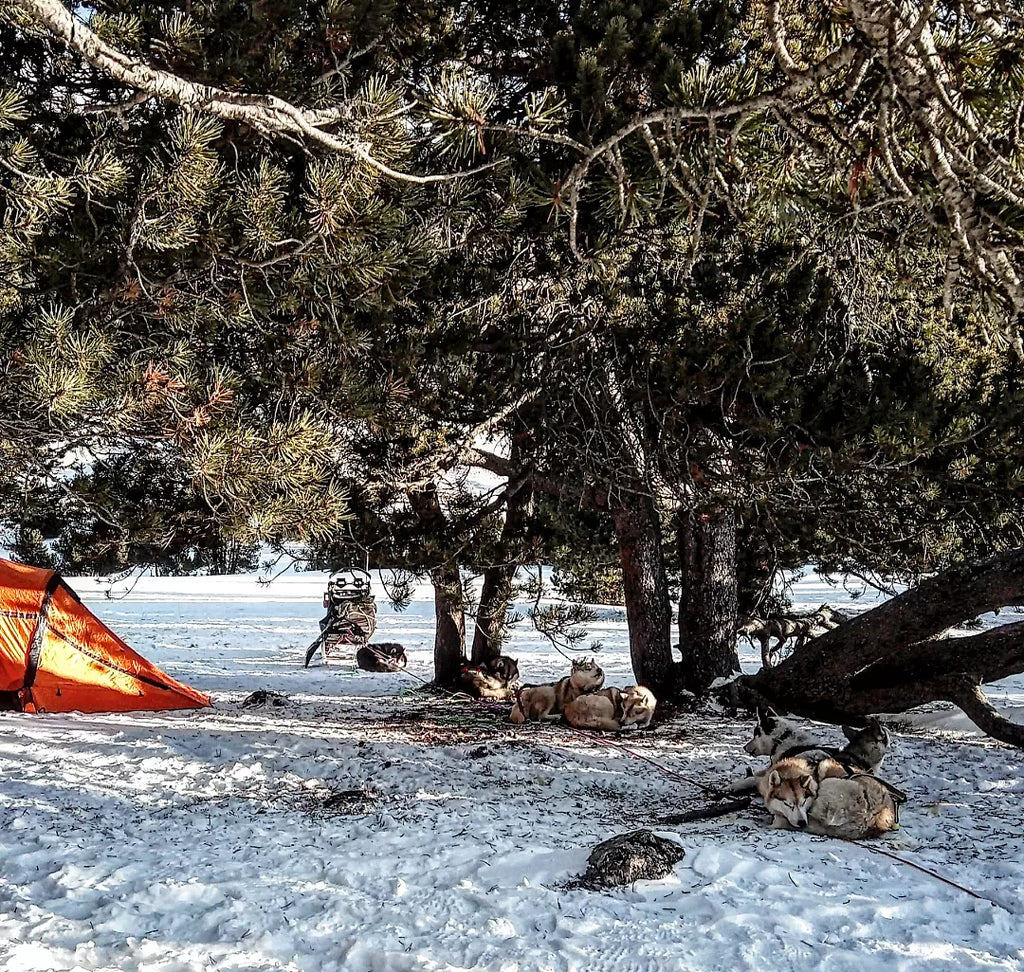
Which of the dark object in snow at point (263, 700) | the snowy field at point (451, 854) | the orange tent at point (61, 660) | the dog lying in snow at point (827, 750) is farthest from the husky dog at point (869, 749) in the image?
the orange tent at point (61, 660)

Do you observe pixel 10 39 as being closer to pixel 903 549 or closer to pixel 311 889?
pixel 311 889

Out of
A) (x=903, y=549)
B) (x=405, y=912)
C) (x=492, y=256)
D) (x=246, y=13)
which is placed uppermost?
(x=246, y=13)

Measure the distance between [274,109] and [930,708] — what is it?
7726 millimetres

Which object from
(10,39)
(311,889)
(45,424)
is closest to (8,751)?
(45,424)

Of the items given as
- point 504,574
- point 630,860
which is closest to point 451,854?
point 630,860

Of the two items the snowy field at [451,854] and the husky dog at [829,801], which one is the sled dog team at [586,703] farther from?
the husky dog at [829,801]

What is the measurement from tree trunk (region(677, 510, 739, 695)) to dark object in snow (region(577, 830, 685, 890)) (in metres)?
4.07

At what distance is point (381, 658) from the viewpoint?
12227 millimetres

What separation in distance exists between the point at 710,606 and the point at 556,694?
67.2 inches

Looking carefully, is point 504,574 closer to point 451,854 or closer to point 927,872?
point 451,854

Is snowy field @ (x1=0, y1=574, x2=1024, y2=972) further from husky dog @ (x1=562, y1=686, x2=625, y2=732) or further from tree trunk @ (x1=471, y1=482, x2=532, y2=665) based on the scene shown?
tree trunk @ (x1=471, y1=482, x2=532, y2=665)

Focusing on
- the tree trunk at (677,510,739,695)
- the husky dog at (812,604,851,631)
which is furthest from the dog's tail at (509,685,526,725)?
the husky dog at (812,604,851,631)

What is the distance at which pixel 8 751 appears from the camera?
6.31 m

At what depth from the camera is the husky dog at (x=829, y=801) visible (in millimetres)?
4648
